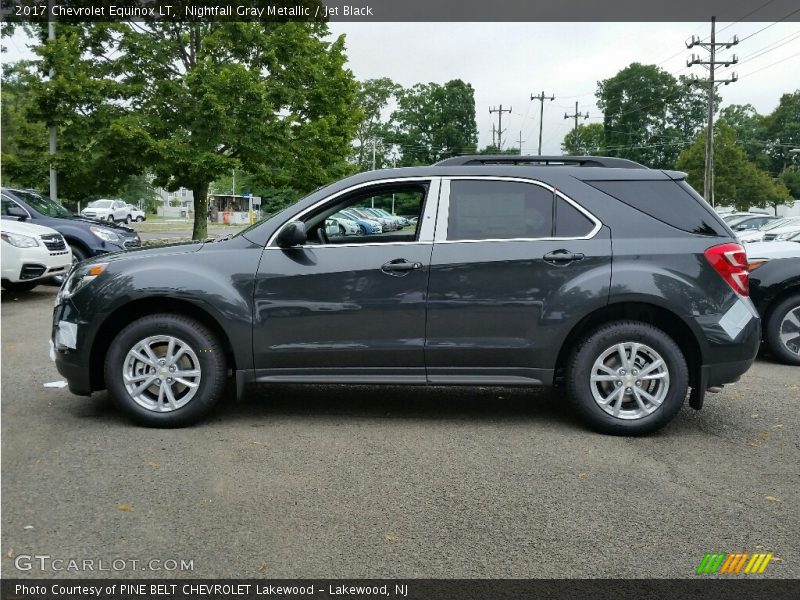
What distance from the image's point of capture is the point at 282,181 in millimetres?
28031

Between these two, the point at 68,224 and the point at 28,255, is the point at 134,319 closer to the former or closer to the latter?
the point at 28,255

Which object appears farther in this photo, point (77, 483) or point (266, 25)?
point (266, 25)

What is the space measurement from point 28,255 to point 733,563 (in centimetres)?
1187

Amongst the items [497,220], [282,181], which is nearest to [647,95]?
[282,181]

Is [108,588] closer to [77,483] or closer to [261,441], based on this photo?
[77,483]

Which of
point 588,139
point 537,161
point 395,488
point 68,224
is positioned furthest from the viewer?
point 588,139

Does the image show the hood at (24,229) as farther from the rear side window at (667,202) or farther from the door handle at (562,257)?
the rear side window at (667,202)

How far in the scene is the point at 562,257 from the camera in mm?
5730

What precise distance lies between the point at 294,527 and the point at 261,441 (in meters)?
1.61

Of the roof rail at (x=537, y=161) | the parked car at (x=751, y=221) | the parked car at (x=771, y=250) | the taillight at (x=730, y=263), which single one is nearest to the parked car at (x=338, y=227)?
the roof rail at (x=537, y=161)

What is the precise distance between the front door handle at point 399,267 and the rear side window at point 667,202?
4.64 ft

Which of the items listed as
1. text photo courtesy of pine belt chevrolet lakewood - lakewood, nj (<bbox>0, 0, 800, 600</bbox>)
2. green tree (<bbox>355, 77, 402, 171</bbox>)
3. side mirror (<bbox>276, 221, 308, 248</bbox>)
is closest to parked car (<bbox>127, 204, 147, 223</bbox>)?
green tree (<bbox>355, 77, 402, 171</bbox>)

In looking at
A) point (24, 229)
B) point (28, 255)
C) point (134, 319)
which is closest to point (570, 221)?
point (134, 319)

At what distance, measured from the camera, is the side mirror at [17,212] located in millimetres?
15351
